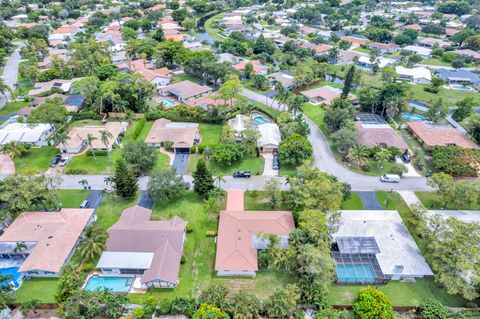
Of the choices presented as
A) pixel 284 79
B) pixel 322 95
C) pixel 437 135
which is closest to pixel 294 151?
pixel 437 135

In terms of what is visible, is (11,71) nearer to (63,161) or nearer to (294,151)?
(63,161)

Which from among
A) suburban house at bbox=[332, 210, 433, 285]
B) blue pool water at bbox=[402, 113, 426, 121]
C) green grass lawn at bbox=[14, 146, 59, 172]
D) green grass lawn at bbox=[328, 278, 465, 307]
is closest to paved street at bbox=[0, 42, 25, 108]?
green grass lawn at bbox=[14, 146, 59, 172]

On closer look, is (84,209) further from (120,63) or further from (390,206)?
(120,63)

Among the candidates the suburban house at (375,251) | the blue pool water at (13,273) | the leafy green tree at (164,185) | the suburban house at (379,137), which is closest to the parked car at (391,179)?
the suburban house at (379,137)

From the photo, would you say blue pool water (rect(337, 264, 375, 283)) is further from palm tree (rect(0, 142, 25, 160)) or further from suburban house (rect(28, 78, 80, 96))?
suburban house (rect(28, 78, 80, 96))

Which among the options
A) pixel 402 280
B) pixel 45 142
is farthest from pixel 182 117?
pixel 402 280

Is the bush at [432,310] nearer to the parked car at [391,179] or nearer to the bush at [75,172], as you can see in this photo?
the parked car at [391,179]
